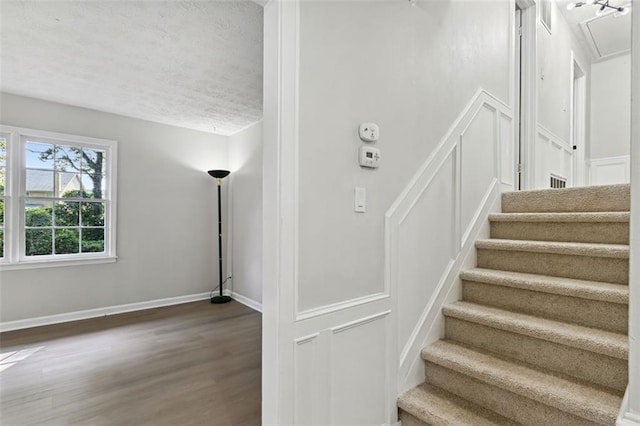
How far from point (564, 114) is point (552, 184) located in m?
1.00

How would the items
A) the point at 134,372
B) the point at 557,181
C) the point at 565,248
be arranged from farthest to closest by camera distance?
the point at 557,181 < the point at 134,372 < the point at 565,248

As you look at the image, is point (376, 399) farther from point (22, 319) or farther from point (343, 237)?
point (22, 319)

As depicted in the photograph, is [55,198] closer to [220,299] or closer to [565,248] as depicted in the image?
[220,299]

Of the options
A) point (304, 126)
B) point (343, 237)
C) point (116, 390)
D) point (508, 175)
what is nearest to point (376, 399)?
point (343, 237)

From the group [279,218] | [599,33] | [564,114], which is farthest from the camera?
[599,33]

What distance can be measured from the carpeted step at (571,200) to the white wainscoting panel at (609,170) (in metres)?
3.61

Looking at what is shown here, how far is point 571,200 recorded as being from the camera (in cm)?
225

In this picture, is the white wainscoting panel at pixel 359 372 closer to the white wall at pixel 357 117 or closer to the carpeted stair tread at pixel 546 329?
the white wall at pixel 357 117

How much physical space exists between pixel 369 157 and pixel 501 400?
1.36 meters

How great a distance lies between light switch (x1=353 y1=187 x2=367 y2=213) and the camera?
4.99 feet

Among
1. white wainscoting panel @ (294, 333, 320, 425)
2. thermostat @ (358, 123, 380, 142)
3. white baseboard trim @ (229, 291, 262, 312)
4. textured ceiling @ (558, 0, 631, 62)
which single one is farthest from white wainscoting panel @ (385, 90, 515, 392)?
white baseboard trim @ (229, 291, 262, 312)

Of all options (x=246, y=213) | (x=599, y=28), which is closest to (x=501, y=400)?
(x=246, y=213)

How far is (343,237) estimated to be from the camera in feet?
4.84

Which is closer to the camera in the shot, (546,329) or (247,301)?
(546,329)
